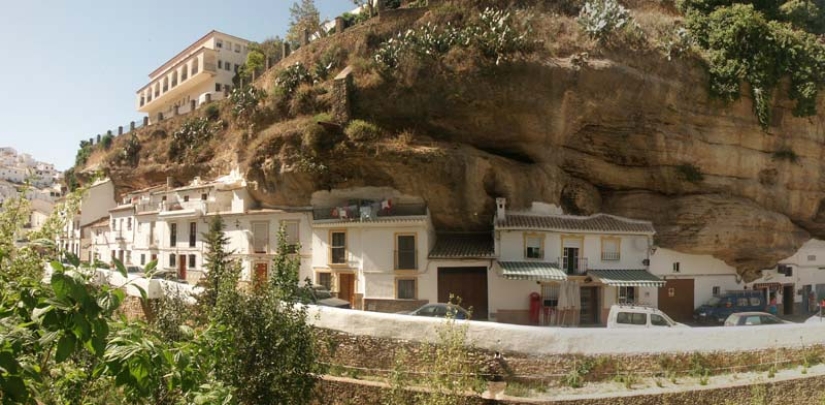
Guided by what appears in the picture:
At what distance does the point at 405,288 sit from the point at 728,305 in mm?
13267

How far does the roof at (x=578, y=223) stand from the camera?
1909 centimetres

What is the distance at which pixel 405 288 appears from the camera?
19516 millimetres

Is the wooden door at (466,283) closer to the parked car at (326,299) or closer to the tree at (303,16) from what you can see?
the parked car at (326,299)

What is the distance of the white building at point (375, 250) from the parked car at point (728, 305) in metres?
11.0

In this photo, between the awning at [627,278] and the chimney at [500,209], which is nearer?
the awning at [627,278]

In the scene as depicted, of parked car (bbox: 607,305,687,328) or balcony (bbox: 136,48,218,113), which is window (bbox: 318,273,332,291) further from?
balcony (bbox: 136,48,218,113)

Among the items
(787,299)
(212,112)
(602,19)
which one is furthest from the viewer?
(212,112)

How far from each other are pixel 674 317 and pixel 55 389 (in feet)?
70.9

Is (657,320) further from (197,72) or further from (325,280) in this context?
(197,72)

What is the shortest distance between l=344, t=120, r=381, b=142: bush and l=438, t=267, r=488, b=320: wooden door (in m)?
5.78

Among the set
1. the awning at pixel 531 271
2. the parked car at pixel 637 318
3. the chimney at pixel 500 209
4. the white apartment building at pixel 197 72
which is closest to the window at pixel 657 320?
the parked car at pixel 637 318

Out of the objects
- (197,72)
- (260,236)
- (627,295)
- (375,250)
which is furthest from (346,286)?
(197,72)

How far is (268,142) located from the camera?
22016mm

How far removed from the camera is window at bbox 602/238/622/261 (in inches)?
788
